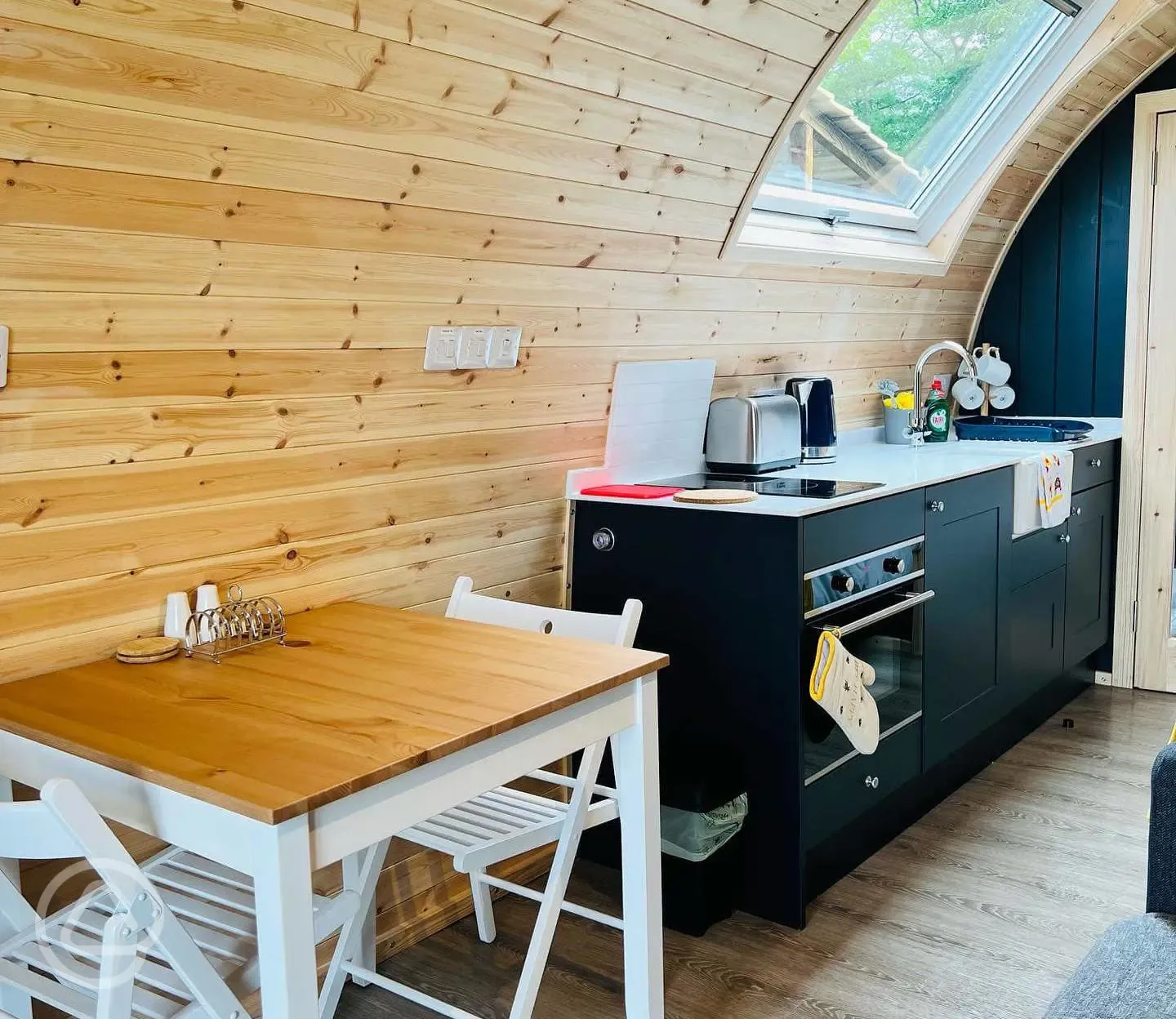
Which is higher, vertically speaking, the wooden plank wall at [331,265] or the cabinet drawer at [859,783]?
the wooden plank wall at [331,265]

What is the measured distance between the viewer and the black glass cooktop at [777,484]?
2855 millimetres

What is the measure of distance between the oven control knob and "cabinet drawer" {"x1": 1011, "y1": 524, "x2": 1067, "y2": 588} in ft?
3.59

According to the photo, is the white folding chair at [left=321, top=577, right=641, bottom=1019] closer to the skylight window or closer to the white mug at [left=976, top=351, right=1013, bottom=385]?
the skylight window

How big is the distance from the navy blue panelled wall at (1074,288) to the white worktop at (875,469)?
0.62 feet

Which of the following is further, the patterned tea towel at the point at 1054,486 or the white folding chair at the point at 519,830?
the patterned tea towel at the point at 1054,486

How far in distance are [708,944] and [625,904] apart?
654mm

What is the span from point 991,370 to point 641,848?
3.09 metres

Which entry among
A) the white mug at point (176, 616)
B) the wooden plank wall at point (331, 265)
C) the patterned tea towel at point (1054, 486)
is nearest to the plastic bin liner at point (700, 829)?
the wooden plank wall at point (331, 265)

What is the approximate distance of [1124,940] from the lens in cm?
159

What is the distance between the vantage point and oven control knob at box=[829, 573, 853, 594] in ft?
8.79

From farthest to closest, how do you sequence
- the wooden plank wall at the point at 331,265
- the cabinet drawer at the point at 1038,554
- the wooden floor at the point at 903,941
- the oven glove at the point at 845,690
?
the cabinet drawer at the point at 1038,554 < the oven glove at the point at 845,690 < the wooden floor at the point at 903,941 < the wooden plank wall at the point at 331,265

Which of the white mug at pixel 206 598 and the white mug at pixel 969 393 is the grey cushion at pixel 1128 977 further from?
the white mug at pixel 969 393

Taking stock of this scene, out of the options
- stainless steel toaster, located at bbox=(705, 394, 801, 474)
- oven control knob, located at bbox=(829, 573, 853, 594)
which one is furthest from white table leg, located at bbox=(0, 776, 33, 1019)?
stainless steel toaster, located at bbox=(705, 394, 801, 474)

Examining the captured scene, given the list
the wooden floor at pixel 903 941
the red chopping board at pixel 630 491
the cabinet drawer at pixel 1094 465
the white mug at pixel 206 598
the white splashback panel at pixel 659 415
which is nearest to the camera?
the white mug at pixel 206 598
